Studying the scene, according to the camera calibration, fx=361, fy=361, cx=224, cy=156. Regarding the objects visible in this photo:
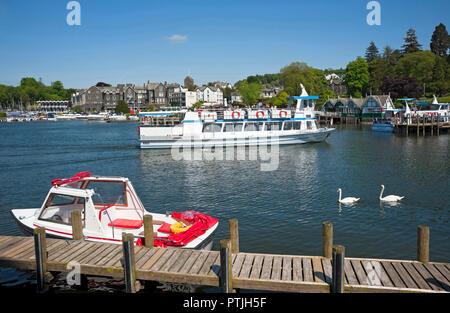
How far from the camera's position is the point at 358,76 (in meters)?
101

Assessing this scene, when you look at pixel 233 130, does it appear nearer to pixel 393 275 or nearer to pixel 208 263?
pixel 208 263

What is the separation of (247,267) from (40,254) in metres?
5.41

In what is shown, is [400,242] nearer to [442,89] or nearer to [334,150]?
[334,150]

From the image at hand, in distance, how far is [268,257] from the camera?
30.9ft

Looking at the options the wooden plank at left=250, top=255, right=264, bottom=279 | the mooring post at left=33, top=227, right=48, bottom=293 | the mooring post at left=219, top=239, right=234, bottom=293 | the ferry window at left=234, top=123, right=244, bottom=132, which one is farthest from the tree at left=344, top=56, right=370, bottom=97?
the mooring post at left=33, top=227, right=48, bottom=293

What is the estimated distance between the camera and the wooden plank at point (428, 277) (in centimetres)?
792

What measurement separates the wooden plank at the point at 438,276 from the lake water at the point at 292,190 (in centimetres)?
396

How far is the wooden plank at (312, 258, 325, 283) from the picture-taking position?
832cm

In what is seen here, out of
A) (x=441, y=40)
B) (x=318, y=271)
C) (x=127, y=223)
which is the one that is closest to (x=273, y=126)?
(x=127, y=223)

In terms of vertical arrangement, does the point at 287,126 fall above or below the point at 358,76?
below

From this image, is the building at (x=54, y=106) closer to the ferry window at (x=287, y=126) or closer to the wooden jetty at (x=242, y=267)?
the ferry window at (x=287, y=126)

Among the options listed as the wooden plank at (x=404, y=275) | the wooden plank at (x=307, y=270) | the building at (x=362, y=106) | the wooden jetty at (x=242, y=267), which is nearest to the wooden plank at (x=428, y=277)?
the wooden jetty at (x=242, y=267)

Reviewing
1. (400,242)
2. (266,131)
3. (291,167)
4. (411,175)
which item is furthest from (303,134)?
(400,242)

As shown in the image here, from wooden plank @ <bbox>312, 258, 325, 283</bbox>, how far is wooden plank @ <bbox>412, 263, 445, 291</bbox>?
227 centimetres
